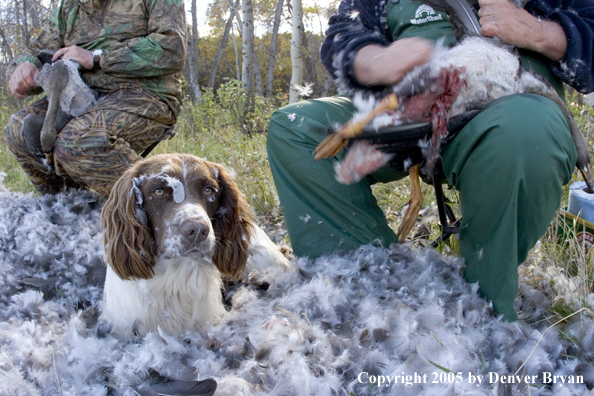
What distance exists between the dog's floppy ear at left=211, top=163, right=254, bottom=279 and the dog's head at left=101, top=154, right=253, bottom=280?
6cm

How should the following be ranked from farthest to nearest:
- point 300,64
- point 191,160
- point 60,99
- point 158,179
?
1. point 300,64
2. point 60,99
3. point 191,160
4. point 158,179

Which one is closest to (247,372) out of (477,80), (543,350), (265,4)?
→ (543,350)

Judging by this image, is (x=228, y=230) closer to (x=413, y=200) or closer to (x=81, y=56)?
(x=413, y=200)

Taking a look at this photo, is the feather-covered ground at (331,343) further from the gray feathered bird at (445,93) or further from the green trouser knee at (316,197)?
the gray feathered bird at (445,93)

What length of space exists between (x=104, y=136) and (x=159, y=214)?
167 centimetres

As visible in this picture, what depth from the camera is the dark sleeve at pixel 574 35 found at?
1976 mm

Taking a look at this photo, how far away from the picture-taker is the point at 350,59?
2295 millimetres

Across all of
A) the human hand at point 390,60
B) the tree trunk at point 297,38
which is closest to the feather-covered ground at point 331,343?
the human hand at point 390,60

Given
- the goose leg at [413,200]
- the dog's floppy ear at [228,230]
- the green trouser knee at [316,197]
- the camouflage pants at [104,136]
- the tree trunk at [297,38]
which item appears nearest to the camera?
the goose leg at [413,200]

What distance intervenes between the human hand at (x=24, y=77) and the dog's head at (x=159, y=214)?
213 centimetres

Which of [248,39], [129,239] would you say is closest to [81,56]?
[129,239]

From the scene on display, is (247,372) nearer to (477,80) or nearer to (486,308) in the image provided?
(486,308)

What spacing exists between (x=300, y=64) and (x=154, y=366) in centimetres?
842

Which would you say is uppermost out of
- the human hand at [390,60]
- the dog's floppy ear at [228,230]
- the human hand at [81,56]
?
the human hand at [81,56]
